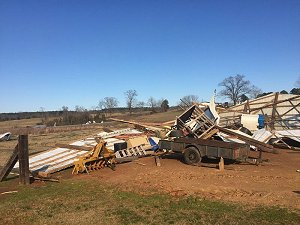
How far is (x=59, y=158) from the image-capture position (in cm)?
1609

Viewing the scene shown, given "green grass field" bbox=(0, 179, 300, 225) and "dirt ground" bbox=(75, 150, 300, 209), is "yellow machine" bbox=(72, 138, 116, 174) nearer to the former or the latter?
"dirt ground" bbox=(75, 150, 300, 209)

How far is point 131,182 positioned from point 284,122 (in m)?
16.1

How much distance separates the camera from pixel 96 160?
14.3m

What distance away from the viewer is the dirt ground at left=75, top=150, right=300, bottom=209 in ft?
31.2

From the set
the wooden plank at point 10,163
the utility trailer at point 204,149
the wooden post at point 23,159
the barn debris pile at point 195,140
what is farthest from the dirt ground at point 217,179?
the wooden plank at point 10,163

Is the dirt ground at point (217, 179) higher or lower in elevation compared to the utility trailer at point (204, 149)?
lower

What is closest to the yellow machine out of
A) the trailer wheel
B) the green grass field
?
the green grass field

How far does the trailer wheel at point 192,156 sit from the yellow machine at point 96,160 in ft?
11.1

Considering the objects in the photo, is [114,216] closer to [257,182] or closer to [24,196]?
[24,196]

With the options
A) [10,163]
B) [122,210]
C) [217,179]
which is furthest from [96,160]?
[122,210]

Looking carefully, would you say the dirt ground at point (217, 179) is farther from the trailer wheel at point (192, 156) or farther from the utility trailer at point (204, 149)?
the utility trailer at point (204, 149)

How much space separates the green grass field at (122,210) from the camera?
762 centimetres

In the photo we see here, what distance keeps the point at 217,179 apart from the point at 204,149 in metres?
2.66

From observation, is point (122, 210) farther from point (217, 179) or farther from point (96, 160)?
point (96, 160)
